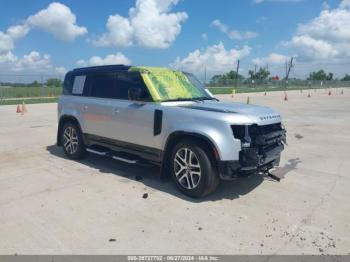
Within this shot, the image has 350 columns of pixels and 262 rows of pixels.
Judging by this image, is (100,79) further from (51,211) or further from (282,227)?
(282,227)

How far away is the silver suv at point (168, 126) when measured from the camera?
186 inches

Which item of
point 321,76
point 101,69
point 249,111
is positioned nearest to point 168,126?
point 249,111

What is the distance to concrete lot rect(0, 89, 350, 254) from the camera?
3.72 metres

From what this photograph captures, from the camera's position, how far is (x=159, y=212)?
456 centimetres

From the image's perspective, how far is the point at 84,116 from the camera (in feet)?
23.0

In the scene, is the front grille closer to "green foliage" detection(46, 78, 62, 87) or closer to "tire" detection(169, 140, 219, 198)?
"tire" detection(169, 140, 219, 198)

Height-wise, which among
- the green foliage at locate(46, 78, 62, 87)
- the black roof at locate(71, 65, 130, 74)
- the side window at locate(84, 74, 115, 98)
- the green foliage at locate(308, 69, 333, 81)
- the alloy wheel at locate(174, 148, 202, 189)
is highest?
the green foliage at locate(308, 69, 333, 81)

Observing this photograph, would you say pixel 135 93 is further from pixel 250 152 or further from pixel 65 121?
pixel 65 121

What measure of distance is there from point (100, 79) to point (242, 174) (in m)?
3.46

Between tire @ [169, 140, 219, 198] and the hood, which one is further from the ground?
the hood

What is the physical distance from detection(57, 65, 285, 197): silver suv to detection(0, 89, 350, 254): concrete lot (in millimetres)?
402

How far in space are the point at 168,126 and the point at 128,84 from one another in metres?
1.31

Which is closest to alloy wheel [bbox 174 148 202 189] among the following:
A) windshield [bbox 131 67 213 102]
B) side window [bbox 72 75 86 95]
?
windshield [bbox 131 67 213 102]

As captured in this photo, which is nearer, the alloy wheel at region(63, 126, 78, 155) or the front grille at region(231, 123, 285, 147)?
the front grille at region(231, 123, 285, 147)
